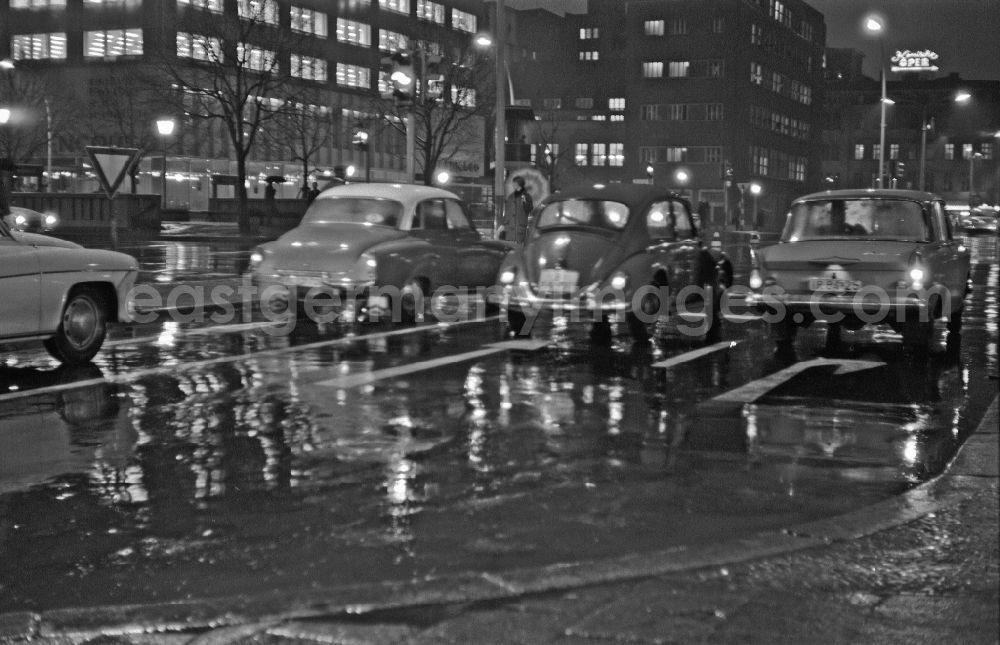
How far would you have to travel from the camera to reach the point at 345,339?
47.8 ft

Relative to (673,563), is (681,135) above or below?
above

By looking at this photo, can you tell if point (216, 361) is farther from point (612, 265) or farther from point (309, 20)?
point (309, 20)

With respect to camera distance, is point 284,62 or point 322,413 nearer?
point 322,413

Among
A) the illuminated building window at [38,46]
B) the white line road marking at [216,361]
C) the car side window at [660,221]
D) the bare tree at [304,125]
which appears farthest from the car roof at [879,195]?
the illuminated building window at [38,46]

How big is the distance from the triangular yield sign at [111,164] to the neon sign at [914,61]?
147m

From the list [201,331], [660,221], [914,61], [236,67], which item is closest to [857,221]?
[660,221]

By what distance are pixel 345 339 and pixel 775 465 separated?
779 centimetres

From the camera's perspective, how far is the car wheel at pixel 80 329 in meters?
12.1

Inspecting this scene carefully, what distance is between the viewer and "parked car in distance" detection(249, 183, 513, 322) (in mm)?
16234

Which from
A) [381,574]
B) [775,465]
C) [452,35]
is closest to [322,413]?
[775,465]

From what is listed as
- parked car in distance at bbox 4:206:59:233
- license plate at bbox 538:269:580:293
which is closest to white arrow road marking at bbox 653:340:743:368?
license plate at bbox 538:269:580:293

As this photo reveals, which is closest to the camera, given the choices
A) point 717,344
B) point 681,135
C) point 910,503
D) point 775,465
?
point 910,503

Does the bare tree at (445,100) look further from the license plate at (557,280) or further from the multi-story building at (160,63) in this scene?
the license plate at (557,280)

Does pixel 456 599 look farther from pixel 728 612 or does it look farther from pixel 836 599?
pixel 836 599
